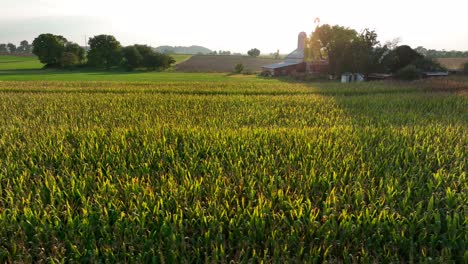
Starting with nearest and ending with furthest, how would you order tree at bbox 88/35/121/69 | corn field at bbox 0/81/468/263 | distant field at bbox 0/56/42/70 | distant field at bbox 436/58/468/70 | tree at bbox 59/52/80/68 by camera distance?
corn field at bbox 0/81/468/263
distant field at bbox 436/58/468/70
distant field at bbox 0/56/42/70
tree at bbox 59/52/80/68
tree at bbox 88/35/121/69

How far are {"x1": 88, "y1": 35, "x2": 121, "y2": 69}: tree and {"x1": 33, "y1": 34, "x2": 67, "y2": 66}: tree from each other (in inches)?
281

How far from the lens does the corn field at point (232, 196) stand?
2762mm

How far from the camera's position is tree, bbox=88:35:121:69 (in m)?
69.8

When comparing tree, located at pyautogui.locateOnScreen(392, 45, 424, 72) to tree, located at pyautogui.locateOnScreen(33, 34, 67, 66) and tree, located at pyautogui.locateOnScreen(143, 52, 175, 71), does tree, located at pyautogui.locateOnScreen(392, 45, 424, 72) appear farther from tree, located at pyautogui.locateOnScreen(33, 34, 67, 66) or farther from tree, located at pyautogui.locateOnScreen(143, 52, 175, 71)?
tree, located at pyautogui.locateOnScreen(33, 34, 67, 66)

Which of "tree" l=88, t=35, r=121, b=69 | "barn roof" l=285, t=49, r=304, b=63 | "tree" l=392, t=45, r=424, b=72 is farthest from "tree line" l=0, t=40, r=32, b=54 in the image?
"tree" l=392, t=45, r=424, b=72

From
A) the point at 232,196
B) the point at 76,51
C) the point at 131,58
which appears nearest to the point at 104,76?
the point at 131,58

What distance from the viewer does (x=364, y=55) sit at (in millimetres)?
40469

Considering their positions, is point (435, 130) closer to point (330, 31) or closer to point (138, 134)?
point (138, 134)

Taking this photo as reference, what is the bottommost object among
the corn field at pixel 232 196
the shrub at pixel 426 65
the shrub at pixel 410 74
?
the corn field at pixel 232 196

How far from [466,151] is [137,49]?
7543 cm

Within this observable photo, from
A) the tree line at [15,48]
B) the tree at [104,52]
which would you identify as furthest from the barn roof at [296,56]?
the tree line at [15,48]

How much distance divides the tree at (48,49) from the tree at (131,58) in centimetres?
1540

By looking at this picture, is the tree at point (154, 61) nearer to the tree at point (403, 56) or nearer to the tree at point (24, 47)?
the tree at point (403, 56)

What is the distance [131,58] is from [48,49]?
20.9m
